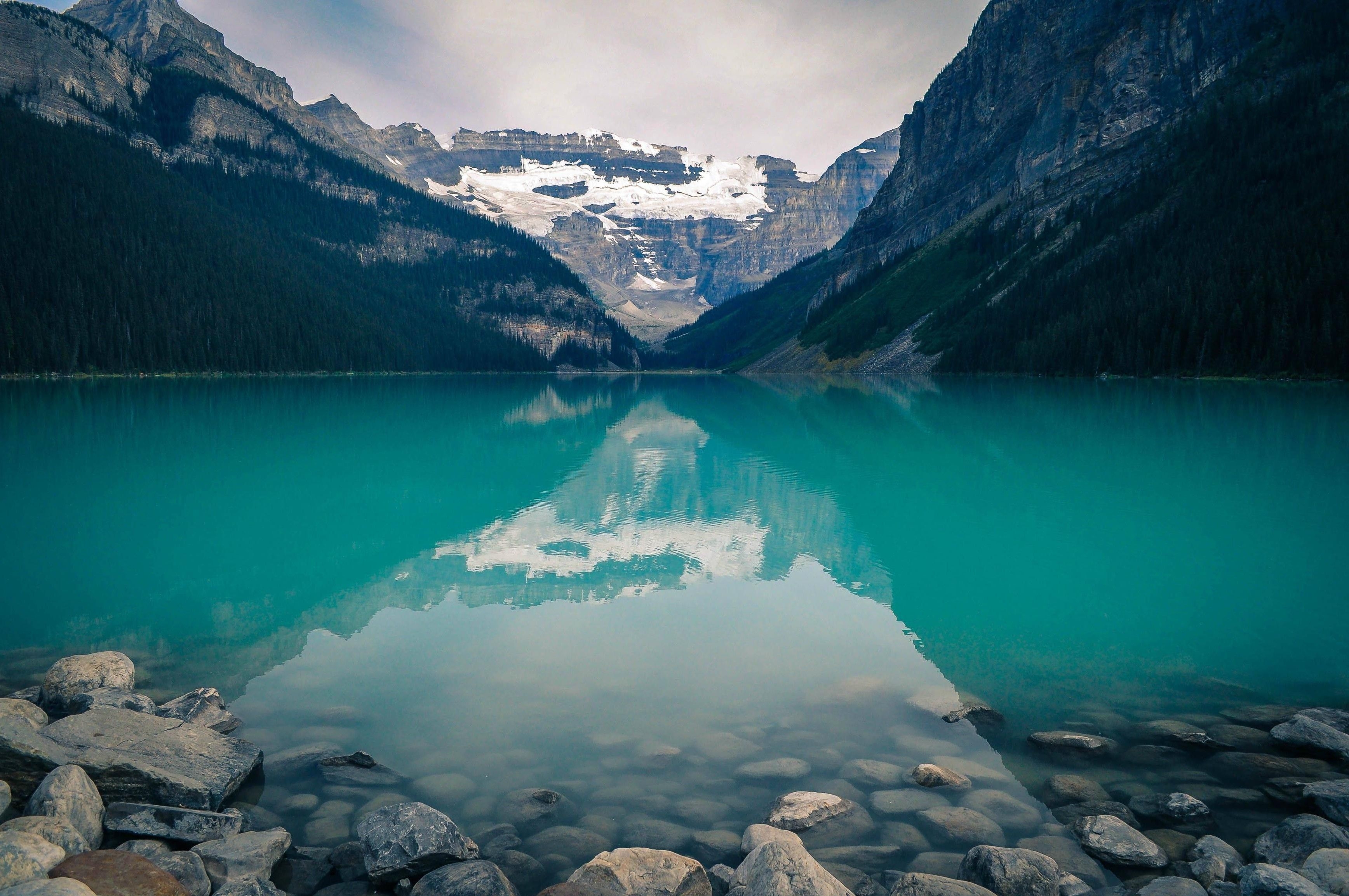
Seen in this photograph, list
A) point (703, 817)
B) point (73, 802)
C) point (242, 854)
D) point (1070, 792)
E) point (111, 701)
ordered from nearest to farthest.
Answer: point (242, 854) → point (73, 802) → point (703, 817) → point (1070, 792) → point (111, 701)

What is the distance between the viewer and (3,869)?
621 cm

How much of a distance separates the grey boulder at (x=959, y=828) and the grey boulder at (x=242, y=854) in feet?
23.0

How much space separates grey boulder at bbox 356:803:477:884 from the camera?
7.35m

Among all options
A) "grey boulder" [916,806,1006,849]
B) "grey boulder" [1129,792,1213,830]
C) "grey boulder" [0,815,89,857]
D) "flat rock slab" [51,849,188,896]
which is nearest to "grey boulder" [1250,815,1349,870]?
"grey boulder" [1129,792,1213,830]

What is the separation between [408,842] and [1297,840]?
29.5 feet

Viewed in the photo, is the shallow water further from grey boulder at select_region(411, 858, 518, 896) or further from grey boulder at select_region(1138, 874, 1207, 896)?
grey boulder at select_region(1138, 874, 1207, 896)

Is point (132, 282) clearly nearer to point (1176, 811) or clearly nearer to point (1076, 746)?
point (1076, 746)

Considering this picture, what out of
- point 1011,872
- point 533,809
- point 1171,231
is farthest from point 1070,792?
point 1171,231

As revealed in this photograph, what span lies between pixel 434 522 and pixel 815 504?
44.2 ft

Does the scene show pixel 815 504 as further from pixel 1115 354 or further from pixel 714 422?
pixel 1115 354

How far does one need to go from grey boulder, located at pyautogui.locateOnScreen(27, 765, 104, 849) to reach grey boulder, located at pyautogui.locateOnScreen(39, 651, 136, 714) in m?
3.43

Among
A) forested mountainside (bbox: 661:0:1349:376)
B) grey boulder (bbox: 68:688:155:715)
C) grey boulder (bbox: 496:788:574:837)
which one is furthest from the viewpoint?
forested mountainside (bbox: 661:0:1349:376)

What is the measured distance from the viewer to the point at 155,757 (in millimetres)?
8758


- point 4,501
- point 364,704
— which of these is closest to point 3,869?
point 364,704
